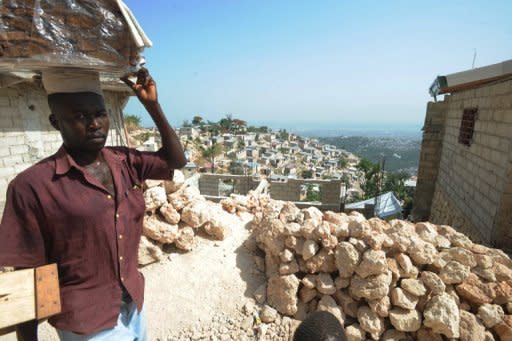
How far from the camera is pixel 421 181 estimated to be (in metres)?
8.16

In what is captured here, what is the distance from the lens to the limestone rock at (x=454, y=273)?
2.86m

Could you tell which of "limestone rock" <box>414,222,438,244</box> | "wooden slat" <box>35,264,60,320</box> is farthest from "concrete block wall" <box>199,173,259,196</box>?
"wooden slat" <box>35,264,60,320</box>

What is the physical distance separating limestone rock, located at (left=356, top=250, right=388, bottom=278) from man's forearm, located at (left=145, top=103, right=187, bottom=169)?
7.82 feet

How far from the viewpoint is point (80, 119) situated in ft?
4.05

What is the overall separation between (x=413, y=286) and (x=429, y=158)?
643 centimetres

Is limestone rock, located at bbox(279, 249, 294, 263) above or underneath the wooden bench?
underneath

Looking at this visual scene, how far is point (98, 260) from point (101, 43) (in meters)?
1.04

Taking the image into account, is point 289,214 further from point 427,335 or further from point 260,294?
point 427,335

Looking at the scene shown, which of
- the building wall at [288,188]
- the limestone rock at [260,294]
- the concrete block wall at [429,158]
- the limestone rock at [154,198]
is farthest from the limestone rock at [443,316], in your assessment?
the building wall at [288,188]

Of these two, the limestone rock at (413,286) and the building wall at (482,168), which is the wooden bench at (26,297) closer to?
the limestone rock at (413,286)

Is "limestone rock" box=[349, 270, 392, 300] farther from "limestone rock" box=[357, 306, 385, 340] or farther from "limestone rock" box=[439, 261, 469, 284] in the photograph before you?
"limestone rock" box=[439, 261, 469, 284]

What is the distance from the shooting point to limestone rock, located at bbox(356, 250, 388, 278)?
287 centimetres

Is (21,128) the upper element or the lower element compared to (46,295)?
upper

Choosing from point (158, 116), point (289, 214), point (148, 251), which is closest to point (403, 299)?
point (289, 214)
